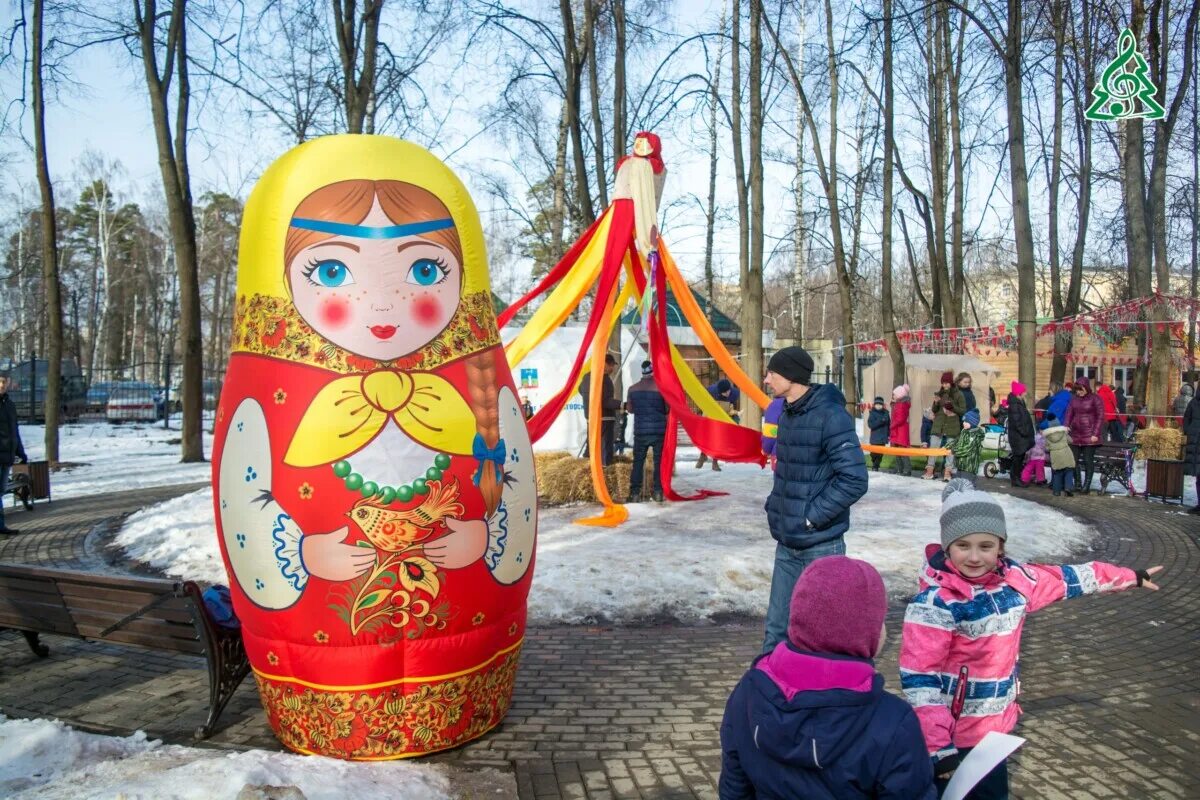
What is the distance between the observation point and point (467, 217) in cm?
436

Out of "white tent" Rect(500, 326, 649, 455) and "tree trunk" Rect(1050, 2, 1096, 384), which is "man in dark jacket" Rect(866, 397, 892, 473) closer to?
"white tent" Rect(500, 326, 649, 455)

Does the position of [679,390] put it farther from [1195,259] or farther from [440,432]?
[1195,259]

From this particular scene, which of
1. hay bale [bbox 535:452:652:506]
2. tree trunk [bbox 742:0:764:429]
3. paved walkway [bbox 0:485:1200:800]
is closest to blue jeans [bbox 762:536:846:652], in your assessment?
paved walkway [bbox 0:485:1200:800]

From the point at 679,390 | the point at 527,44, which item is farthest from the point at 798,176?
the point at 679,390

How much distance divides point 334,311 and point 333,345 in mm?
157

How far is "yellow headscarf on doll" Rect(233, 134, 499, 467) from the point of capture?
394 centimetres

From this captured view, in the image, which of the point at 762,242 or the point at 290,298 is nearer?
the point at 290,298

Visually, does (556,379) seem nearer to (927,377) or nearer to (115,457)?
(927,377)

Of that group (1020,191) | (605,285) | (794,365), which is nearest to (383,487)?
(794,365)

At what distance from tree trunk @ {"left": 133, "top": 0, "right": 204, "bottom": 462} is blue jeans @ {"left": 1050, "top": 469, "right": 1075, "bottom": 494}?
49.9 feet

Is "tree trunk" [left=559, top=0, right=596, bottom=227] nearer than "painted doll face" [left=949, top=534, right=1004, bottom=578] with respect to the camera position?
No

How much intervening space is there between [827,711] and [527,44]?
1464cm

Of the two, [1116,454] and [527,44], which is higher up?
[527,44]

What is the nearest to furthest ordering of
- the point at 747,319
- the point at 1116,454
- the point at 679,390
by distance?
the point at 679,390, the point at 1116,454, the point at 747,319
